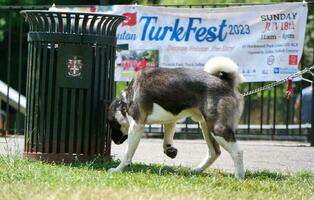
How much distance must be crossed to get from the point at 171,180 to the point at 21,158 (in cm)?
214

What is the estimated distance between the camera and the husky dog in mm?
7852

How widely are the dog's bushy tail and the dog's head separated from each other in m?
1.09

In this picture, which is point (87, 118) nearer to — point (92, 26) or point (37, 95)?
point (37, 95)

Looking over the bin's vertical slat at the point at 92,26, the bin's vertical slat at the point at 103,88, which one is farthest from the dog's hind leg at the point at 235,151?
the bin's vertical slat at the point at 92,26

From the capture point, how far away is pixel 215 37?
12.4 m

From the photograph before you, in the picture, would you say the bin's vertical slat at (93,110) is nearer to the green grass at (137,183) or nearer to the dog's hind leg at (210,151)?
the green grass at (137,183)

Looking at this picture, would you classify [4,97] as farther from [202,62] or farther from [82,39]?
[82,39]

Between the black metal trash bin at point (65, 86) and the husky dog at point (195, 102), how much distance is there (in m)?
0.51

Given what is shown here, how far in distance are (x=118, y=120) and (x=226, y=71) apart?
140 cm

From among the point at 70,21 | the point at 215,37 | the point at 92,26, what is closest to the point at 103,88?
the point at 92,26

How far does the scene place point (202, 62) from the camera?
12.5 metres

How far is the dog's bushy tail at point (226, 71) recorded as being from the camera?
26.2 ft

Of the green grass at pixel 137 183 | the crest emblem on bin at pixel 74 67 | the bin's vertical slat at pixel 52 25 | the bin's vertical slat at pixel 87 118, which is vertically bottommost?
the green grass at pixel 137 183

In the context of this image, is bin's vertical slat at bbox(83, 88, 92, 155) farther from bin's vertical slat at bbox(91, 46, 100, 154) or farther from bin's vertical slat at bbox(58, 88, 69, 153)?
bin's vertical slat at bbox(58, 88, 69, 153)
